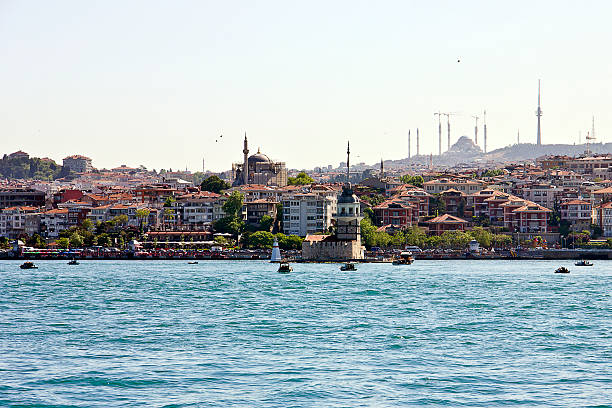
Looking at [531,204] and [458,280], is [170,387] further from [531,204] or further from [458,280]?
[531,204]

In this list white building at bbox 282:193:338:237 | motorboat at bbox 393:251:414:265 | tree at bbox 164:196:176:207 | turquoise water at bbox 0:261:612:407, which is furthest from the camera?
tree at bbox 164:196:176:207

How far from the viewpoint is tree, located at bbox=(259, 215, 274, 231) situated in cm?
10300

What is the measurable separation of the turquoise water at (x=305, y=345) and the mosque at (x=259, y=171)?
75593mm

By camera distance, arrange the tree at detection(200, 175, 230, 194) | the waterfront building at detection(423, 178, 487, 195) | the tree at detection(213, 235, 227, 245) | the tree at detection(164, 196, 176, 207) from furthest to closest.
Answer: the tree at detection(200, 175, 230, 194), the waterfront building at detection(423, 178, 487, 195), the tree at detection(164, 196, 176, 207), the tree at detection(213, 235, 227, 245)

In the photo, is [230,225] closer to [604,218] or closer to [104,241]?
[104,241]

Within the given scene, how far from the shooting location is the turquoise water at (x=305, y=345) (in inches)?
919

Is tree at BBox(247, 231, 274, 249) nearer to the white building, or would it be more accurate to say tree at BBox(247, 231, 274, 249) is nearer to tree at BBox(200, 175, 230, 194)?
the white building

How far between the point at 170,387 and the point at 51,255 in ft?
238

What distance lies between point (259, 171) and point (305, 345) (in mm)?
104629

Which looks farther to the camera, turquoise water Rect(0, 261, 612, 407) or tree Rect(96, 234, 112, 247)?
tree Rect(96, 234, 112, 247)

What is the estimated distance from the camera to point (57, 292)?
50.8 m

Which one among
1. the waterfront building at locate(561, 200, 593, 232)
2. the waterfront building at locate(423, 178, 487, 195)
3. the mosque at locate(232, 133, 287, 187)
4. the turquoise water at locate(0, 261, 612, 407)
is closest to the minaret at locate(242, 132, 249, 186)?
the mosque at locate(232, 133, 287, 187)

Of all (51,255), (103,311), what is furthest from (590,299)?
(51,255)

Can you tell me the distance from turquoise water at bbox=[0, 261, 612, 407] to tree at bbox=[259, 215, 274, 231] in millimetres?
47699
